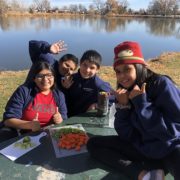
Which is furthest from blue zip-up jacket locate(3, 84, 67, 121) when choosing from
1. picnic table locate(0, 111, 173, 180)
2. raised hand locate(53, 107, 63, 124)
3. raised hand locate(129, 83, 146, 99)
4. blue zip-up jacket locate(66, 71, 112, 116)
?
raised hand locate(129, 83, 146, 99)

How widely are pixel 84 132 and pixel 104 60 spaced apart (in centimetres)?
1016

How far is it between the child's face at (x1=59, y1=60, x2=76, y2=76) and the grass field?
6.42ft

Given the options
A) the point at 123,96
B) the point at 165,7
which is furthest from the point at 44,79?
the point at 165,7

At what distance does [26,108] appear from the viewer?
248 centimetres

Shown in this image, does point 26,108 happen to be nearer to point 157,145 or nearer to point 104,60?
point 157,145

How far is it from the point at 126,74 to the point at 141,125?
362 mm

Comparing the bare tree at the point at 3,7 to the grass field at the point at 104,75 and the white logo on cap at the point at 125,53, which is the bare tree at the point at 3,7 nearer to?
the grass field at the point at 104,75

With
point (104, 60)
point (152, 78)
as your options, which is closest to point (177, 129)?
point (152, 78)

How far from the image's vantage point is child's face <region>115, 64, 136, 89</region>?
78.7 inches

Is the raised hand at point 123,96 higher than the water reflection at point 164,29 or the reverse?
higher

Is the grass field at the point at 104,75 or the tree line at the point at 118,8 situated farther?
the tree line at the point at 118,8

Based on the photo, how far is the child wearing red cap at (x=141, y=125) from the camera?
1827mm

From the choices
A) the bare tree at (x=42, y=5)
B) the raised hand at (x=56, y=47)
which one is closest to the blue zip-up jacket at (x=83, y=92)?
the raised hand at (x=56, y=47)

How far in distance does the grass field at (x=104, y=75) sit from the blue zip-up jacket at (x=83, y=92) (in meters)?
2.01
